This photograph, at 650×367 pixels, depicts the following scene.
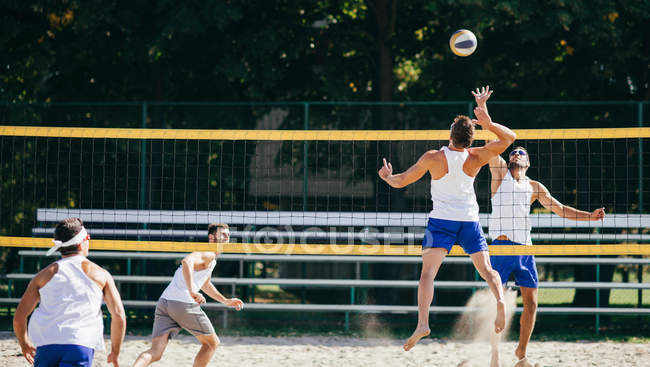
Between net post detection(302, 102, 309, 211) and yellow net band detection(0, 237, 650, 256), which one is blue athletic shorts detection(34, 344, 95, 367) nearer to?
yellow net band detection(0, 237, 650, 256)

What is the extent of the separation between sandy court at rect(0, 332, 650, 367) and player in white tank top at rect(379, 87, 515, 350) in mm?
2215

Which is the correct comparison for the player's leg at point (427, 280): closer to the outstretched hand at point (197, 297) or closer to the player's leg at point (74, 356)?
the outstretched hand at point (197, 297)

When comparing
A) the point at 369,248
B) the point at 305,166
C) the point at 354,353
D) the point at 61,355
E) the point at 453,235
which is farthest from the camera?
the point at 305,166

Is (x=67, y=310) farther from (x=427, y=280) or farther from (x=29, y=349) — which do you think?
(x=427, y=280)

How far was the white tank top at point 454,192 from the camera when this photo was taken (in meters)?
5.44

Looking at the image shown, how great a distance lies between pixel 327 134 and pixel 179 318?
8.21 feet

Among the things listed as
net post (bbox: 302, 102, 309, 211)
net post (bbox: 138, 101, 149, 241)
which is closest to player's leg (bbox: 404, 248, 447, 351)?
net post (bbox: 302, 102, 309, 211)

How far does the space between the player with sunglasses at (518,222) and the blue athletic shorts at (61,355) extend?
3.95 meters

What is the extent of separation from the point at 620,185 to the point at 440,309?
3.31 m

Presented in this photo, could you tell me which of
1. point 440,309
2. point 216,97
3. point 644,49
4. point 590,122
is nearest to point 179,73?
point 216,97

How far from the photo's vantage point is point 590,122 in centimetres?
952

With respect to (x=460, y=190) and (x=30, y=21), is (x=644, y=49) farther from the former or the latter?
(x=30, y=21)

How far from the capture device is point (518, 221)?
255 inches

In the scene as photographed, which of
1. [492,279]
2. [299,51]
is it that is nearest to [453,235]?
[492,279]
